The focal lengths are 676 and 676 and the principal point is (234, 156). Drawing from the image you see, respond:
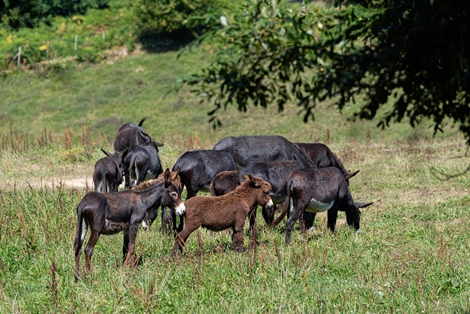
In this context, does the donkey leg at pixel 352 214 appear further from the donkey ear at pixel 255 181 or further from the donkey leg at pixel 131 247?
the donkey leg at pixel 131 247

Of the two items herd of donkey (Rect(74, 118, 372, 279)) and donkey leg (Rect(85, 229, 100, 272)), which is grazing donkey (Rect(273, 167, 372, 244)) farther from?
donkey leg (Rect(85, 229, 100, 272))

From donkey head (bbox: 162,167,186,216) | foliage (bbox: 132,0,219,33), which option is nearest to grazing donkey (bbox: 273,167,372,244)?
donkey head (bbox: 162,167,186,216)

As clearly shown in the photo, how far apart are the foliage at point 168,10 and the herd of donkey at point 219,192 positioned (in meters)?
35.2

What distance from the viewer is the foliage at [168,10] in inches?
1977

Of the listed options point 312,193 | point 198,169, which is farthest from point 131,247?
point 198,169

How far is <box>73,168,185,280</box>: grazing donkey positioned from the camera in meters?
9.16

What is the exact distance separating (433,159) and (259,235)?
9188 millimetres

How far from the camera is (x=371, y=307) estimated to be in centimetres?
806

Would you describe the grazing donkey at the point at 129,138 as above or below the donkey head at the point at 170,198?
below

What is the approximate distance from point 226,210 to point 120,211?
1773 millimetres

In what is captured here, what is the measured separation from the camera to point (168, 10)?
49906 millimetres

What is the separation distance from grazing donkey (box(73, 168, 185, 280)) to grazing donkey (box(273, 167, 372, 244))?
2298 mm

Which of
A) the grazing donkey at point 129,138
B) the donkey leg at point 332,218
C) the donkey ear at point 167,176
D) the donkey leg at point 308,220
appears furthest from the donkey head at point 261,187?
the grazing donkey at point 129,138

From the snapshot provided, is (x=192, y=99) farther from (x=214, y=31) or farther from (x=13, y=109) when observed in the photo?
→ (x=214, y=31)
